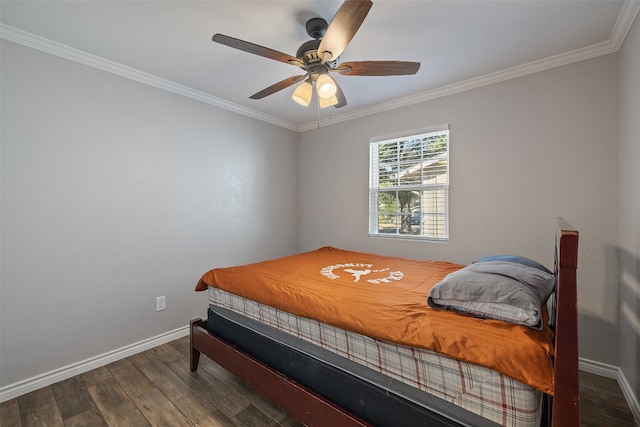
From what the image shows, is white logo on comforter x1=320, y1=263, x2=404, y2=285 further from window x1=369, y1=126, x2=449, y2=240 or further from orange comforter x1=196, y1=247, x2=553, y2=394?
window x1=369, y1=126, x2=449, y2=240

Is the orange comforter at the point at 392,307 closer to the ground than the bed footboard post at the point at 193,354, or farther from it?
farther from it

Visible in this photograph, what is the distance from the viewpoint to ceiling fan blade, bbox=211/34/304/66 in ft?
4.82

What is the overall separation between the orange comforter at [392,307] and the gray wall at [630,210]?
106 centimetres

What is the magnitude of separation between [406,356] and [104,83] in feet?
9.61

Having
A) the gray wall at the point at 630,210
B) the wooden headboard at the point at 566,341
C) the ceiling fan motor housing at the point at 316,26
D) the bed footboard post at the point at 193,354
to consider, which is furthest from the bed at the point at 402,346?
the ceiling fan motor housing at the point at 316,26

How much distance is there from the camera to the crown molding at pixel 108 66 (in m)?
1.88

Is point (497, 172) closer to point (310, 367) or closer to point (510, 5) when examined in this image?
point (510, 5)

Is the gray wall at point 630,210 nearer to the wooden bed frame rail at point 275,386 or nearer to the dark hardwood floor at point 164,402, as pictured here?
the dark hardwood floor at point 164,402

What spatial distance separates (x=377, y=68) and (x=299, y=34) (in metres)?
0.61

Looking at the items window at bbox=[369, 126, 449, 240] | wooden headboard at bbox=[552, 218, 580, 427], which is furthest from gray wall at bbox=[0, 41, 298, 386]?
wooden headboard at bbox=[552, 218, 580, 427]

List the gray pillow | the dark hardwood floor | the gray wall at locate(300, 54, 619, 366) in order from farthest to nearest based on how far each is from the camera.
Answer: the gray wall at locate(300, 54, 619, 366), the dark hardwood floor, the gray pillow

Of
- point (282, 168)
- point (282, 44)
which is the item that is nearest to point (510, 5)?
point (282, 44)

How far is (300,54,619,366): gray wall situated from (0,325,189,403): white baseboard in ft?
7.88

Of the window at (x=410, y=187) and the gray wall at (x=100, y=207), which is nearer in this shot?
the gray wall at (x=100, y=207)
